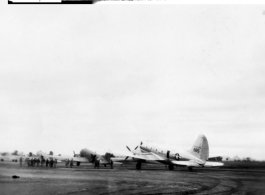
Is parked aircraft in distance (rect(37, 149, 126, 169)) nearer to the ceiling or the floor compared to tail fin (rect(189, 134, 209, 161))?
nearer to the floor

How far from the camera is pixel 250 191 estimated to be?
16.8 m

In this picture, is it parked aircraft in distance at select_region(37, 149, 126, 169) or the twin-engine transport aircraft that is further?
parked aircraft in distance at select_region(37, 149, 126, 169)

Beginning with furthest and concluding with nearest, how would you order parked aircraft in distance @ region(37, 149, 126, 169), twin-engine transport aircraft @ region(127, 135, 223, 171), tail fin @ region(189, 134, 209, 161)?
1. parked aircraft in distance @ region(37, 149, 126, 169)
2. tail fin @ region(189, 134, 209, 161)
3. twin-engine transport aircraft @ region(127, 135, 223, 171)

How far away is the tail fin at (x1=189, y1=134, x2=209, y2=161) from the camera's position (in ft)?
112

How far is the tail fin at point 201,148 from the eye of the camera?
3422cm

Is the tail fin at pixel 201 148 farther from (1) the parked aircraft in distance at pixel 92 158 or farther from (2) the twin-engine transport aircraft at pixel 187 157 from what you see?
(1) the parked aircraft in distance at pixel 92 158

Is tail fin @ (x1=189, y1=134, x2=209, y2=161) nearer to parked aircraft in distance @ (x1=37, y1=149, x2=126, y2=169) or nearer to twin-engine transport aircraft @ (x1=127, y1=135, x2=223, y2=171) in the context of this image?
twin-engine transport aircraft @ (x1=127, y1=135, x2=223, y2=171)

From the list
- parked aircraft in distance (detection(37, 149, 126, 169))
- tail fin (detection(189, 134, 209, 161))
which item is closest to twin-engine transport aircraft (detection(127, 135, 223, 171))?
tail fin (detection(189, 134, 209, 161))

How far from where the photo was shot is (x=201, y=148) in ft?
113

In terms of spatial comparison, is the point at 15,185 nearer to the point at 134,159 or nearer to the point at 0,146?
the point at 0,146

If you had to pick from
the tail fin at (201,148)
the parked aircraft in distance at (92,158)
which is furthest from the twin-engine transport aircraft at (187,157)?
the parked aircraft in distance at (92,158)

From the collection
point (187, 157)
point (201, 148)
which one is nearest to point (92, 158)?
point (187, 157)

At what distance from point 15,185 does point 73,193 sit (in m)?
3.59

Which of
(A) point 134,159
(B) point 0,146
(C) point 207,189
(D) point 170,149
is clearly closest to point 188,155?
(D) point 170,149
